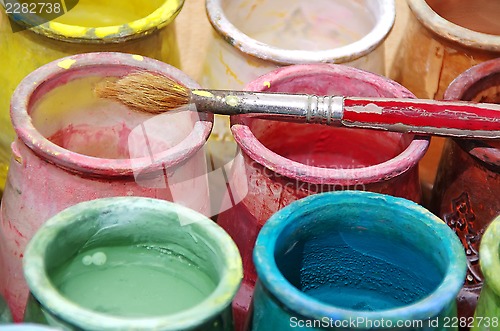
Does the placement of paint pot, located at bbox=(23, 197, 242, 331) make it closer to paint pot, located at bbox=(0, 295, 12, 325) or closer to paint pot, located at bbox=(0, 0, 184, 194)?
paint pot, located at bbox=(0, 295, 12, 325)

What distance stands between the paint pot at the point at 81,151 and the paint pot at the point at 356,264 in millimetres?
187

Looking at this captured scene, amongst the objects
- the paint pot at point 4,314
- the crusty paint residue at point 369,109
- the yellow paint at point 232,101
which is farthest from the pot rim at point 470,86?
the paint pot at point 4,314

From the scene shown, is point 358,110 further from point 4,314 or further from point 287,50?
point 4,314

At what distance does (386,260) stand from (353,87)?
34 cm

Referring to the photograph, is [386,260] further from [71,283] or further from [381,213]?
[71,283]

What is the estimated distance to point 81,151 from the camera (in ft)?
4.45

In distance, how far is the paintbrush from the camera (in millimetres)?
1169

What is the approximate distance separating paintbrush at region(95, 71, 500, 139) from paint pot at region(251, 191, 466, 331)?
18cm

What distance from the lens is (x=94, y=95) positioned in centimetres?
128

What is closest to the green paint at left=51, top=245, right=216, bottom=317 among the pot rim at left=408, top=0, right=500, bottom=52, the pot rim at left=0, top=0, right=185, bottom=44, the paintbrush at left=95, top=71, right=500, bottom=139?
the paintbrush at left=95, top=71, right=500, bottom=139

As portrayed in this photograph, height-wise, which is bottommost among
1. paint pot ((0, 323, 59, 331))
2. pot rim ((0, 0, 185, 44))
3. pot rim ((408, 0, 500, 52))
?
pot rim ((408, 0, 500, 52))

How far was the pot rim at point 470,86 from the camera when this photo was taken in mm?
1190

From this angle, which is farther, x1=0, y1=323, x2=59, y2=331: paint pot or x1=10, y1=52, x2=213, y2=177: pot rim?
x1=10, y1=52, x2=213, y2=177: pot rim

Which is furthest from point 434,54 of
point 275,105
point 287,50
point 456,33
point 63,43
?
point 63,43
